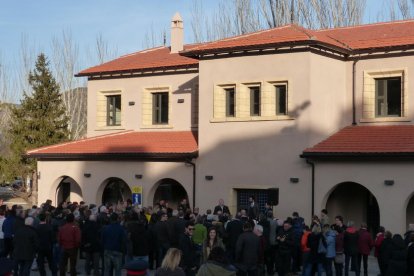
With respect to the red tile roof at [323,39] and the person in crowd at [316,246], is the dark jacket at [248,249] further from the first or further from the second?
the red tile roof at [323,39]

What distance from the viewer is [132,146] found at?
31656 millimetres

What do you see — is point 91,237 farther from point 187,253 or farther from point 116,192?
point 116,192

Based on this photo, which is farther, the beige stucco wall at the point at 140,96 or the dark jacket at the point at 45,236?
the beige stucco wall at the point at 140,96

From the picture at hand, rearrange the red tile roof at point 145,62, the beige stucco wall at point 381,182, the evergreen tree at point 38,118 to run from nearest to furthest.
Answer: the beige stucco wall at point 381,182, the red tile roof at point 145,62, the evergreen tree at point 38,118

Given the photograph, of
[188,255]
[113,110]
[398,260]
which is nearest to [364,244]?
[398,260]

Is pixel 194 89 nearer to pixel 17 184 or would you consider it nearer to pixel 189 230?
pixel 189 230

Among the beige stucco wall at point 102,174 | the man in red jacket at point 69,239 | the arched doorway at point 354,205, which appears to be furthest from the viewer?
the beige stucco wall at point 102,174

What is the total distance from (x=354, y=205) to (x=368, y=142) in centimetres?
279

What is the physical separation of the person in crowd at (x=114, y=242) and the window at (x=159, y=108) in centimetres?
1548

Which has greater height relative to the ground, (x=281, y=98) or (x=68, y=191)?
(x=281, y=98)

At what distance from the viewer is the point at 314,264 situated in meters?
19.2

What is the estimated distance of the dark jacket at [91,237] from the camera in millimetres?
19797

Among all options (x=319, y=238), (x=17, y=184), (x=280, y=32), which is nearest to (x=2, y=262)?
(x=319, y=238)

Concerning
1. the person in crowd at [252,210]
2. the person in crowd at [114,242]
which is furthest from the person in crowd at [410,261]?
the person in crowd at [252,210]
